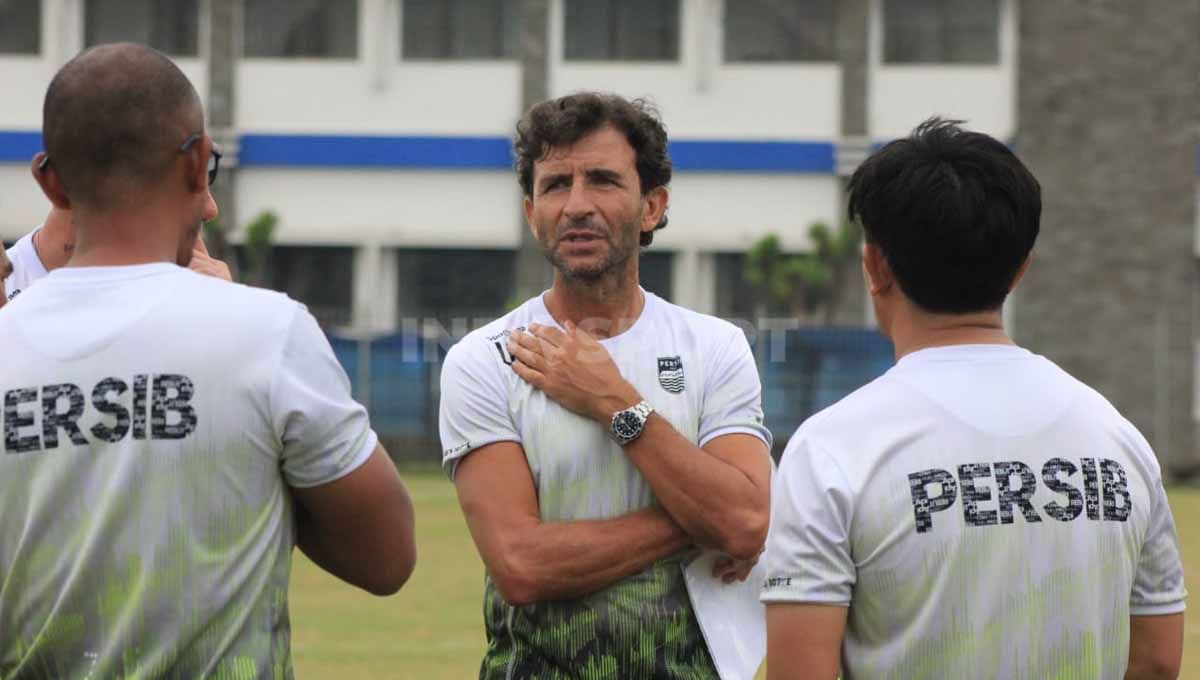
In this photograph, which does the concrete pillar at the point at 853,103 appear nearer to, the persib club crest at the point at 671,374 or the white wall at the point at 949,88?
the white wall at the point at 949,88

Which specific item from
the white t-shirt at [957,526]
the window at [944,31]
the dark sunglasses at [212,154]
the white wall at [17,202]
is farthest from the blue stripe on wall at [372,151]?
the white t-shirt at [957,526]

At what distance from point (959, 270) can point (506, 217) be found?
32.5 metres

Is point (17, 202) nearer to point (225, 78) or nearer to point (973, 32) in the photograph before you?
point (225, 78)

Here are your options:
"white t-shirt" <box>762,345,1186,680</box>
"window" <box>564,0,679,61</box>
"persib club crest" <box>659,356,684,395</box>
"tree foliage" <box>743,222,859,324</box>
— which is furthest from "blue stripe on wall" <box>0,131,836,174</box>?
"white t-shirt" <box>762,345,1186,680</box>

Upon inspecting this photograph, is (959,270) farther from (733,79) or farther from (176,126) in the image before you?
(733,79)

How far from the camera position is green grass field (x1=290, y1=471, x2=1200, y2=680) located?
1128cm

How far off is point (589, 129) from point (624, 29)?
32032 millimetres

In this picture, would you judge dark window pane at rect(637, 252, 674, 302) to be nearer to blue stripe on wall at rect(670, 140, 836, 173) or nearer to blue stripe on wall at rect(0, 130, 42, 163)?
blue stripe on wall at rect(670, 140, 836, 173)

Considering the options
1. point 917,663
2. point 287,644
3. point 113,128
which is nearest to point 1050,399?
point 917,663

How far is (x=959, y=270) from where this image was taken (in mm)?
3609

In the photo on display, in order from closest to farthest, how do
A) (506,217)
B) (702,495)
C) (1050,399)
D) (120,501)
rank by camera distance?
1. (120,501)
2. (1050,399)
3. (702,495)
4. (506,217)

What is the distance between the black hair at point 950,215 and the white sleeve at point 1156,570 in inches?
19.7

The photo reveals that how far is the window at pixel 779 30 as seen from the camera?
36.5m

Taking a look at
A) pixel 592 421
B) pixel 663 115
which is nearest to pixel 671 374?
pixel 592 421
